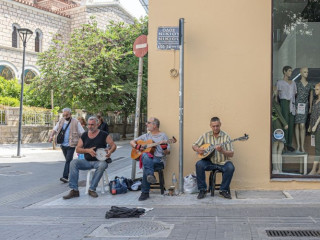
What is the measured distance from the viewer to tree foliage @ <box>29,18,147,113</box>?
25.1 metres

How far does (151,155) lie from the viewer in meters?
7.59

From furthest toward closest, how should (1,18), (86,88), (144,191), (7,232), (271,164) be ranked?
1. (1,18)
2. (86,88)
3. (271,164)
4. (144,191)
5. (7,232)

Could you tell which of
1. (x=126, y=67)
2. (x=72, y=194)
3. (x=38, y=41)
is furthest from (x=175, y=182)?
(x=38, y=41)

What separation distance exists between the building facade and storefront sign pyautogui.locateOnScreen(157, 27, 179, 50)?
12 centimetres

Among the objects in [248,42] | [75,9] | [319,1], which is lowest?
[248,42]

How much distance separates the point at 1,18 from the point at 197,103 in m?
35.0

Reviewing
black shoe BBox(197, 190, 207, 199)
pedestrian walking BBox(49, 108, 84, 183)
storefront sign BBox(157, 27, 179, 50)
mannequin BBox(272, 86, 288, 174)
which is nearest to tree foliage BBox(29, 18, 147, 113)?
pedestrian walking BBox(49, 108, 84, 183)

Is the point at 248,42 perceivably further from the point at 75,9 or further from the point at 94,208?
the point at 75,9

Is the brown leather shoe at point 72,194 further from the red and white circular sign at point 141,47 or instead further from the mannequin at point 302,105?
the mannequin at point 302,105

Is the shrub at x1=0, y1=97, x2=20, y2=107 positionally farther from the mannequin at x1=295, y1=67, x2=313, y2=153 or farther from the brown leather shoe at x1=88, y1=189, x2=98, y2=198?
the mannequin at x1=295, y1=67, x2=313, y2=153

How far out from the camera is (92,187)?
25.7ft

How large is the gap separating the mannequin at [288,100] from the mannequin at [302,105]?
103mm

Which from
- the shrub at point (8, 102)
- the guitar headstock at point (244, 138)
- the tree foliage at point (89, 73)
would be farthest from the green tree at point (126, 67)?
the guitar headstock at point (244, 138)

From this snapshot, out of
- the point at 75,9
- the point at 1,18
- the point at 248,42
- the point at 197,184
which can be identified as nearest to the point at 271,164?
the point at 197,184
